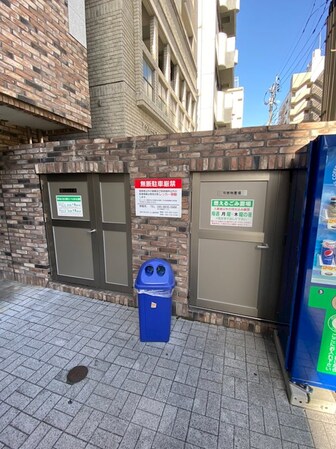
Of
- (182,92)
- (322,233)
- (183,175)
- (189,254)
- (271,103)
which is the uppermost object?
(271,103)

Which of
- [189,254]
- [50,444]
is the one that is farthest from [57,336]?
[189,254]

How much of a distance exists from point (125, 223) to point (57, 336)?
1767 mm

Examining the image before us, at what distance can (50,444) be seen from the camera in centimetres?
162

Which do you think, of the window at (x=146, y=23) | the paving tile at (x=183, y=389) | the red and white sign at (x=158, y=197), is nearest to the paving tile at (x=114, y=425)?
the paving tile at (x=183, y=389)

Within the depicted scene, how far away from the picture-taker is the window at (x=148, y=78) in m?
5.80

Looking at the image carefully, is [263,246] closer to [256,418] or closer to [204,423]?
[256,418]

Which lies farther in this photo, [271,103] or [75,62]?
[271,103]

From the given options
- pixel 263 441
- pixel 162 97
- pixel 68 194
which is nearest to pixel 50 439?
pixel 263 441

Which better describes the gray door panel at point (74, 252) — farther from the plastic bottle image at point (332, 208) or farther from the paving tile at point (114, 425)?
the plastic bottle image at point (332, 208)

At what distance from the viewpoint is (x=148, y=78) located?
6.10 meters

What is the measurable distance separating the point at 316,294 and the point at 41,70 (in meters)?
4.63

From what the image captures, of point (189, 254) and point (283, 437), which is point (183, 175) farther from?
point (283, 437)

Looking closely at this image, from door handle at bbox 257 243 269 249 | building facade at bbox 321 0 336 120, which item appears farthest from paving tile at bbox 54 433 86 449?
building facade at bbox 321 0 336 120

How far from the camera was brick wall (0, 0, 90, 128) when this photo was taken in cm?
284
